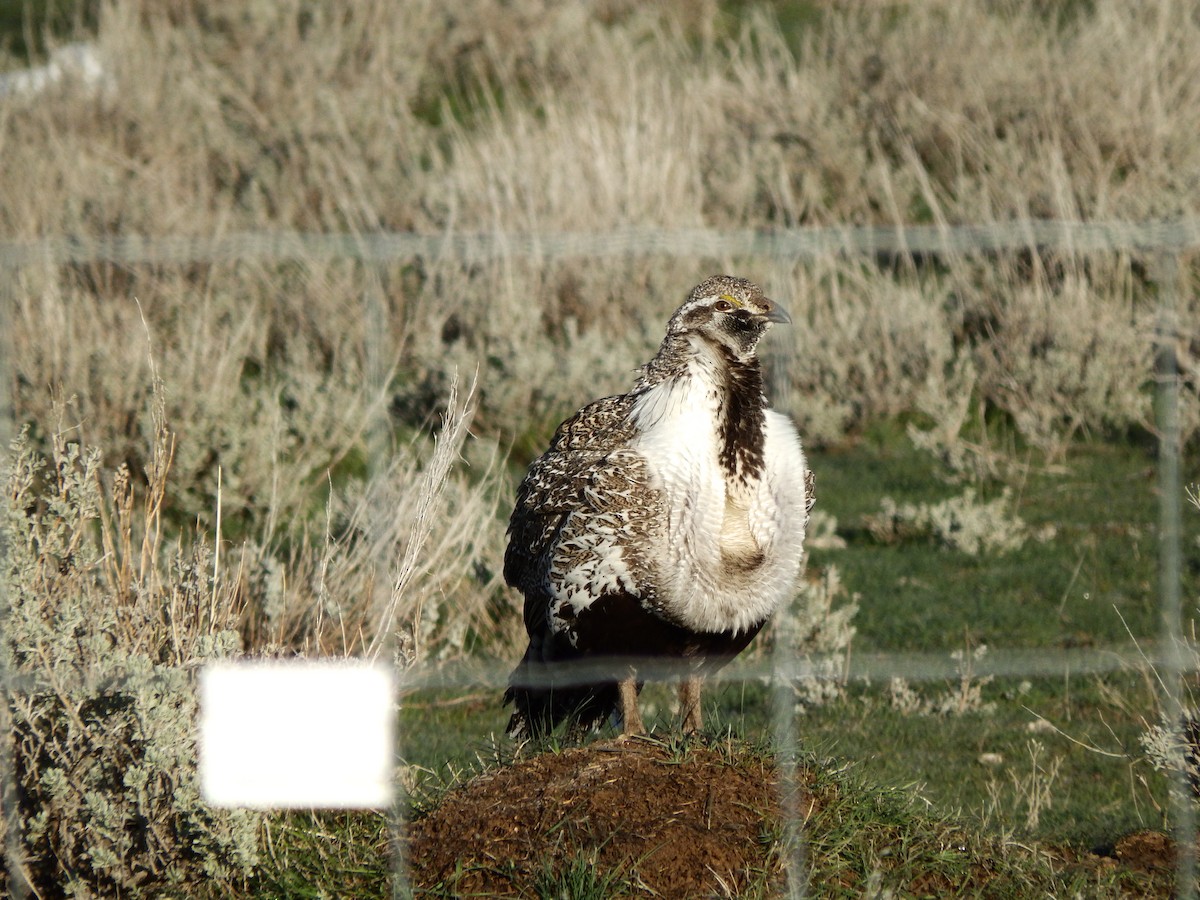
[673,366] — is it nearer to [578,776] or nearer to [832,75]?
[578,776]

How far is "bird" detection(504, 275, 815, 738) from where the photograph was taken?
4129 millimetres

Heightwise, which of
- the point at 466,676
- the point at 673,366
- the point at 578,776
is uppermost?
the point at 673,366

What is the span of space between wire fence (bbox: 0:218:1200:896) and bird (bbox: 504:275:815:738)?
0.76ft

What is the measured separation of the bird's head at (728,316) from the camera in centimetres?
425

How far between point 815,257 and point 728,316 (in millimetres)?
5475

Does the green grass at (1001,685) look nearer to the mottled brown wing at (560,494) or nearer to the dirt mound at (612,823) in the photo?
the dirt mound at (612,823)

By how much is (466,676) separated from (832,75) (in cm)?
738

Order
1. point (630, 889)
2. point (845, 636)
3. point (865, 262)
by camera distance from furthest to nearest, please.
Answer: point (865, 262), point (845, 636), point (630, 889)

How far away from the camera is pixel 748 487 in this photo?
4145mm

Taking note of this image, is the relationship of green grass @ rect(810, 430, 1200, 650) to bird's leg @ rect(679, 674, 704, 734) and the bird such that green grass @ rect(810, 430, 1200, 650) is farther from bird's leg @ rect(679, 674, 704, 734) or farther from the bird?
the bird

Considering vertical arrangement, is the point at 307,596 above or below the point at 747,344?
below

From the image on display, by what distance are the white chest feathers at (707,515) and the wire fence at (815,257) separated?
0.85 feet

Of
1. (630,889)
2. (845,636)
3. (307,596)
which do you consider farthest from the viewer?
(845,636)

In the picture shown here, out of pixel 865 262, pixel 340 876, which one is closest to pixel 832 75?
pixel 865 262
